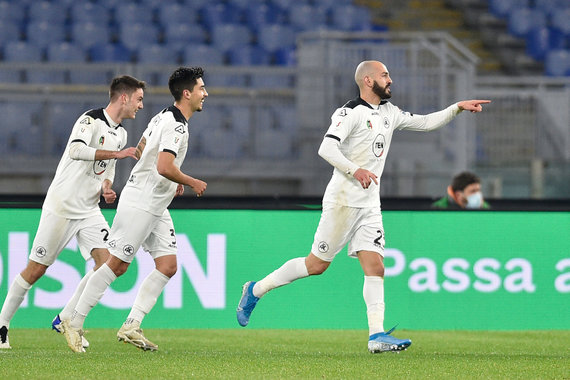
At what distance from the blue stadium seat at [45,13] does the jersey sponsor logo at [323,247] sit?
35.4 ft

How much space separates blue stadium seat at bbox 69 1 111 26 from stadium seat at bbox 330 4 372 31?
146 inches

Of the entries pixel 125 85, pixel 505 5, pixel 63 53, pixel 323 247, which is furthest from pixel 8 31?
pixel 323 247

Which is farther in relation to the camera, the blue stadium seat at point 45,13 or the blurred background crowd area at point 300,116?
the blue stadium seat at point 45,13

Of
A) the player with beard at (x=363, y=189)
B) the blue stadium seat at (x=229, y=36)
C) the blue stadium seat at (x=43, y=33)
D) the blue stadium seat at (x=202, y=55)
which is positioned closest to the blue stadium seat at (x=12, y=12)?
the blue stadium seat at (x=43, y=33)

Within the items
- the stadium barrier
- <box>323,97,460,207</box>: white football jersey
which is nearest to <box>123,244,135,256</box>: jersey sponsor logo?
<box>323,97,460,207</box>: white football jersey

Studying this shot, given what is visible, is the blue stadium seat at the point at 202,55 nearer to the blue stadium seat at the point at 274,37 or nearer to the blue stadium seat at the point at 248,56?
the blue stadium seat at the point at 248,56

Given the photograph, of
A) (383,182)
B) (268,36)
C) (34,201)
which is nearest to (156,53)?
(268,36)

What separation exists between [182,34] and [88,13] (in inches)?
60.0

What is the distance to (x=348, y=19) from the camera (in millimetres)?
19000

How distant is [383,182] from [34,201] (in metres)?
4.54

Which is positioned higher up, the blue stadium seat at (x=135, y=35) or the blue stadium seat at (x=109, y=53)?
the blue stadium seat at (x=135, y=35)

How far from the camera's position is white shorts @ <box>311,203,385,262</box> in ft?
26.2

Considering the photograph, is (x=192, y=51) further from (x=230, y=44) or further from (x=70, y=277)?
(x=70, y=277)

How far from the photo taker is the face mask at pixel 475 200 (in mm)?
11230
